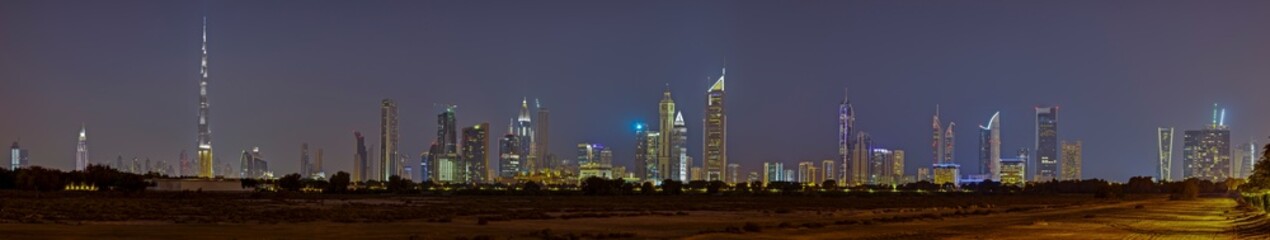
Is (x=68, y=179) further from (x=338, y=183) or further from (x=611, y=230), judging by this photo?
(x=611, y=230)

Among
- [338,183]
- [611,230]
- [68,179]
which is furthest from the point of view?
[338,183]

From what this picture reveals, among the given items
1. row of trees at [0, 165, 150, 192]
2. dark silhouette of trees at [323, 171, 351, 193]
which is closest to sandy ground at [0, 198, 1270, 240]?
row of trees at [0, 165, 150, 192]

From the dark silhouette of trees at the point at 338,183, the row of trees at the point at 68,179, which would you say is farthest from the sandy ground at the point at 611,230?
the dark silhouette of trees at the point at 338,183

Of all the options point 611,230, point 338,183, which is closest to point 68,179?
point 338,183

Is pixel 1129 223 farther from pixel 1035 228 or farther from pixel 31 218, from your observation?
pixel 31 218

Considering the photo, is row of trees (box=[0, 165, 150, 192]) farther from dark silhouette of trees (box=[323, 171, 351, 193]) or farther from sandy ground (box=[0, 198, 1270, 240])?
sandy ground (box=[0, 198, 1270, 240])

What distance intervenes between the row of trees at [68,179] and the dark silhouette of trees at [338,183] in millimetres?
21433

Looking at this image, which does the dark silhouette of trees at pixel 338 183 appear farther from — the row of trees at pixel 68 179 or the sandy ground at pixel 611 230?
the sandy ground at pixel 611 230

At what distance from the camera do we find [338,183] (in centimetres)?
15400

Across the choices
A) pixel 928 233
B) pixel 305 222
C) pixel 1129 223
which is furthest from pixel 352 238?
pixel 1129 223

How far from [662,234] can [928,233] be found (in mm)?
11329

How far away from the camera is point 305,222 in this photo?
52656mm

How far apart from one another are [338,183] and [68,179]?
30932 millimetres

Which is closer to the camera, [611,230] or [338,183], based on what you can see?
[611,230]
